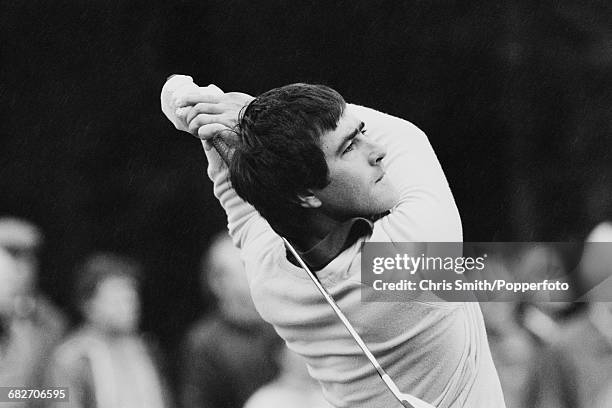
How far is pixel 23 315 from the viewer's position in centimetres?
239

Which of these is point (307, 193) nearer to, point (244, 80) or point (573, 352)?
point (244, 80)

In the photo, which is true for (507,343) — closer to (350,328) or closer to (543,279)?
(543,279)

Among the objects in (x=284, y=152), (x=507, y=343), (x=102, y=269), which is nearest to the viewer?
(x=284, y=152)

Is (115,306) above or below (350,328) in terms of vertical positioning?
above

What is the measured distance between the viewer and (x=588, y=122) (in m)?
2.24

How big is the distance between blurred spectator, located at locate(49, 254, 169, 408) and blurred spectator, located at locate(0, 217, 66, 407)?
4 cm

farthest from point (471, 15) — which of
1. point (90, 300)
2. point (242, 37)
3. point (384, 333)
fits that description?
point (90, 300)

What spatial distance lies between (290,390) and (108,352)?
1.38 feet

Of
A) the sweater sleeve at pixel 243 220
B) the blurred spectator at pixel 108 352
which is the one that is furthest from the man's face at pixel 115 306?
the sweater sleeve at pixel 243 220

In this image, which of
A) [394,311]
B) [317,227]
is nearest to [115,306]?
[317,227]

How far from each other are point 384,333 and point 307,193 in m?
0.33

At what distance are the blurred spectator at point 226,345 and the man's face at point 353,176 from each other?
0.98ft

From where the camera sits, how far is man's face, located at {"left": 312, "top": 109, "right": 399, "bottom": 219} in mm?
2105

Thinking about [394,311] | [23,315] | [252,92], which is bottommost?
[394,311]
